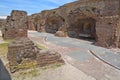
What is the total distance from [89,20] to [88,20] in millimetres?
141

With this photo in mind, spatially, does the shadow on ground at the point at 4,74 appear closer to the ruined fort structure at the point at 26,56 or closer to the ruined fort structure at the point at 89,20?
the ruined fort structure at the point at 26,56

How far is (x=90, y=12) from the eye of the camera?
475 inches

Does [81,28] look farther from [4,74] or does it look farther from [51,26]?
[4,74]

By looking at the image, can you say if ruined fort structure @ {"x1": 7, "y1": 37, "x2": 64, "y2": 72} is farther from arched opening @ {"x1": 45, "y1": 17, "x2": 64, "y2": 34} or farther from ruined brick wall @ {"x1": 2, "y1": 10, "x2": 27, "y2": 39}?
arched opening @ {"x1": 45, "y1": 17, "x2": 64, "y2": 34}

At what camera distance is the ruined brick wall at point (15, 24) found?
1009 cm

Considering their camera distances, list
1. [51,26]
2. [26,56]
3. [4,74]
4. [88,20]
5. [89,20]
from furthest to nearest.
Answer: [51,26] < [88,20] < [89,20] < [26,56] < [4,74]

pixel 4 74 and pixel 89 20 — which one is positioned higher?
pixel 89 20

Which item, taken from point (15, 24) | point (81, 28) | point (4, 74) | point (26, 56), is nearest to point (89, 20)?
point (81, 28)

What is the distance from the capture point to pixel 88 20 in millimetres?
14227

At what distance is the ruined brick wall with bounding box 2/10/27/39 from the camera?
10094 millimetres

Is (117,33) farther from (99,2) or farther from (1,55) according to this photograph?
(1,55)

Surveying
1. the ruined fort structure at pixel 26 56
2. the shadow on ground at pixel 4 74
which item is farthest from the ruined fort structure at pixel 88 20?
the shadow on ground at pixel 4 74

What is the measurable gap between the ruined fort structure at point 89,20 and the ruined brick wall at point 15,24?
5.38 meters

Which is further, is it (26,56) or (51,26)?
(51,26)
